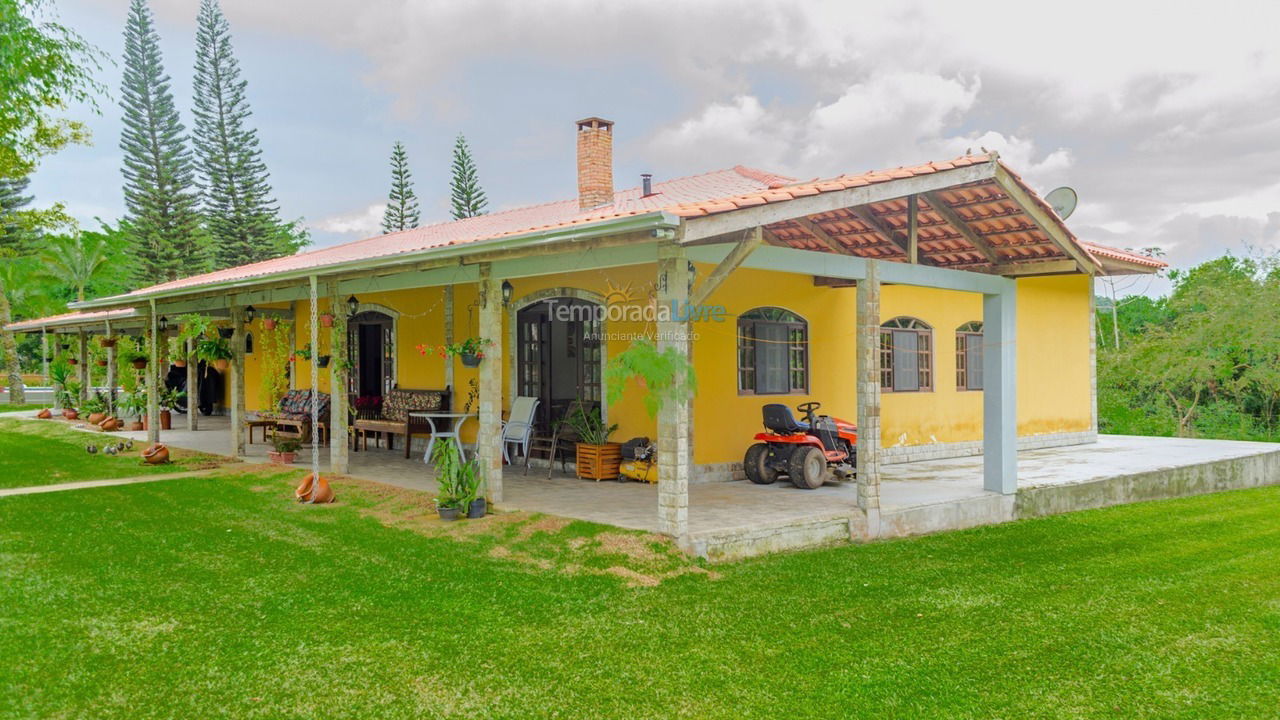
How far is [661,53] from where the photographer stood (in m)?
16.0

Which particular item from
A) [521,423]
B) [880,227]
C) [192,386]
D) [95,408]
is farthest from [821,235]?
[95,408]

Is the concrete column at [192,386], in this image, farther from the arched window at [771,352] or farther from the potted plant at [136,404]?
the arched window at [771,352]

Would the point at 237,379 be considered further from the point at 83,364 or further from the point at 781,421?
the point at 83,364

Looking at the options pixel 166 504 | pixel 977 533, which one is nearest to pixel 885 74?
pixel 977 533

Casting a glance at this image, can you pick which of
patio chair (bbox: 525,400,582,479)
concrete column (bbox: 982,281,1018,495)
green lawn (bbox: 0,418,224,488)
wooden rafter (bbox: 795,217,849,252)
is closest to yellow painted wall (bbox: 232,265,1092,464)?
patio chair (bbox: 525,400,582,479)

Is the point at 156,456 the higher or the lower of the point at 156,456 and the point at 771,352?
the lower

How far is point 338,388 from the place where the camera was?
28.5ft

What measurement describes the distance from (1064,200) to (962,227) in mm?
5373

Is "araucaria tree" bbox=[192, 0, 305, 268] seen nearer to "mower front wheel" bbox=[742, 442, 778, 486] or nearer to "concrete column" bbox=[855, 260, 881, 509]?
"mower front wheel" bbox=[742, 442, 778, 486]

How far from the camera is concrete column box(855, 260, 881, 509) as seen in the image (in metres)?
6.51

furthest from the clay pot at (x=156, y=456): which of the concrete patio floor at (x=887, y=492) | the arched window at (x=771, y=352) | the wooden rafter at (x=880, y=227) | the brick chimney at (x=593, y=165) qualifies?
the wooden rafter at (x=880, y=227)

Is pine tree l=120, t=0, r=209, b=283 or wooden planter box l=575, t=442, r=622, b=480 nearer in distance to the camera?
wooden planter box l=575, t=442, r=622, b=480

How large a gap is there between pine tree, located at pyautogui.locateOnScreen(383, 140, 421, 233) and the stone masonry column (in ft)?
54.8

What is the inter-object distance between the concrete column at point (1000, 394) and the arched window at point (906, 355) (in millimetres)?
2175
